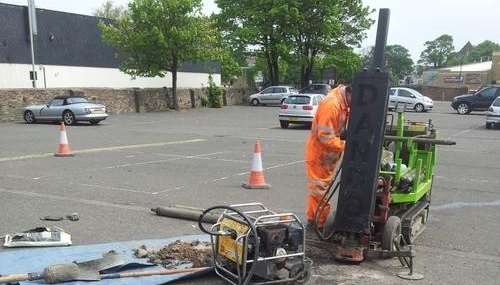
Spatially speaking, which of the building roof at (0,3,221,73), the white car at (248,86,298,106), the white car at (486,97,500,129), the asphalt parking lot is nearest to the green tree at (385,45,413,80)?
the white car at (248,86,298,106)

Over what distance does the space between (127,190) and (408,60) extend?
4940 inches

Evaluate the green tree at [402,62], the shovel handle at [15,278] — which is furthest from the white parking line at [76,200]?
the green tree at [402,62]

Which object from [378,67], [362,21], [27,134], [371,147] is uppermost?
[362,21]

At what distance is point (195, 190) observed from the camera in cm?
941

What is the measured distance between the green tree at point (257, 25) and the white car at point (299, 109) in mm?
21721

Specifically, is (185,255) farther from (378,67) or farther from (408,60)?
(408,60)

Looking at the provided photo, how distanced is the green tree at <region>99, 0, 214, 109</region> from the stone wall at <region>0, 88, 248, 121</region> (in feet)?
5.77

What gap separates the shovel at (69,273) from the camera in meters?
4.66

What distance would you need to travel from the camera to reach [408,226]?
20.0ft

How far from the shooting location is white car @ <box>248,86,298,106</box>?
143ft

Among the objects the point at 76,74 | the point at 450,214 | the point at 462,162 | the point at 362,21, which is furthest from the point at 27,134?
the point at 362,21

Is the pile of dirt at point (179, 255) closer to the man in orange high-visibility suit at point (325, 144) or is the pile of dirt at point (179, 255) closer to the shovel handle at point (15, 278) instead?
the shovel handle at point (15, 278)

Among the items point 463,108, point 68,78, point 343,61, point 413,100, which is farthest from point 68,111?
point 343,61

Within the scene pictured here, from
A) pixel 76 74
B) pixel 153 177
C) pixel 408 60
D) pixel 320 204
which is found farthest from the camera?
pixel 408 60
